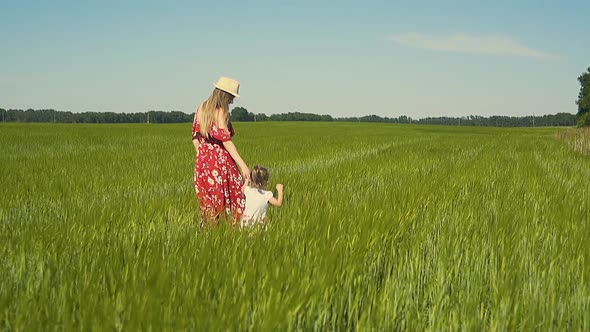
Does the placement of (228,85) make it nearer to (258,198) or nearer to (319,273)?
(258,198)

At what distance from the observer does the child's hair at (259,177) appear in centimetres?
482

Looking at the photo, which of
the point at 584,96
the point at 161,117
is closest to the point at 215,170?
the point at 584,96

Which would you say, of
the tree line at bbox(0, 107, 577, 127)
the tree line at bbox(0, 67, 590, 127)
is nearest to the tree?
the tree line at bbox(0, 67, 590, 127)

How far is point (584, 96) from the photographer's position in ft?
262

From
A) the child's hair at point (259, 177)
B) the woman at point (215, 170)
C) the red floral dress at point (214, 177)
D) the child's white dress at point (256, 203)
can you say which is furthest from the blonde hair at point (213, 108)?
the child's white dress at point (256, 203)

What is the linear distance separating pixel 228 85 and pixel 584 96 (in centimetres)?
8899

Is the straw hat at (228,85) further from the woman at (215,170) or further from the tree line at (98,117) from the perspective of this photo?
the tree line at (98,117)

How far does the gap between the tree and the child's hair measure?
8631 centimetres

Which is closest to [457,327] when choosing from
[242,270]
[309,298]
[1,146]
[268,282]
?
[309,298]

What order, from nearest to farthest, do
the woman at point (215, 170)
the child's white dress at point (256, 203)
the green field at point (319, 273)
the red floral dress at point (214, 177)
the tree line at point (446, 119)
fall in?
the green field at point (319, 273) → the child's white dress at point (256, 203) → the woman at point (215, 170) → the red floral dress at point (214, 177) → the tree line at point (446, 119)

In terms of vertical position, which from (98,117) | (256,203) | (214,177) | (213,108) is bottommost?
(256,203)

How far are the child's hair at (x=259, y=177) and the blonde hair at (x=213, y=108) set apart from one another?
2.20ft

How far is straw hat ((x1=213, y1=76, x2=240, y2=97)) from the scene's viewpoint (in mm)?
4949

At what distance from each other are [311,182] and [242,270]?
600 centimetres
